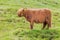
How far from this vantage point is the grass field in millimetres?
12320

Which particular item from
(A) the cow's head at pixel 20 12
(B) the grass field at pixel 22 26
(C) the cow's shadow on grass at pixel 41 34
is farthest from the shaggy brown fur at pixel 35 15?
(C) the cow's shadow on grass at pixel 41 34

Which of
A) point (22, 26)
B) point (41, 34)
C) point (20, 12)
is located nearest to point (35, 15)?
point (20, 12)

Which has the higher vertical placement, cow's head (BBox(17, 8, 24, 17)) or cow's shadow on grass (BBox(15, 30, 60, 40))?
cow's head (BBox(17, 8, 24, 17))

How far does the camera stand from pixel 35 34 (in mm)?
12398

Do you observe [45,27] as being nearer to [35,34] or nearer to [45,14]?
[45,14]

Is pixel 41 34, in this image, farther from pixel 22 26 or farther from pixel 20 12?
pixel 22 26

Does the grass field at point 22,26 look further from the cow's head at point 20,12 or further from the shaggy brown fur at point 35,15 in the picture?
the cow's head at point 20,12

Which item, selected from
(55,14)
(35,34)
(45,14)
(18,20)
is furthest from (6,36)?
(55,14)

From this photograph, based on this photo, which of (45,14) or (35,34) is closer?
(35,34)

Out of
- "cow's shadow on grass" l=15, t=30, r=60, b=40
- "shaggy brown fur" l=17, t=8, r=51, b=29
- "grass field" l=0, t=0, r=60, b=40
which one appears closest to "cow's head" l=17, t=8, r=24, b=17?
"shaggy brown fur" l=17, t=8, r=51, b=29

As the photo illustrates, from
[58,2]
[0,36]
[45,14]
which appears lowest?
[58,2]

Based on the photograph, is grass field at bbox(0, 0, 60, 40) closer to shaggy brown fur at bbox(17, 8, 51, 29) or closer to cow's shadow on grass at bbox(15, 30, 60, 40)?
cow's shadow on grass at bbox(15, 30, 60, 40)

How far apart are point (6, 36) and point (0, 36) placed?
0.37m

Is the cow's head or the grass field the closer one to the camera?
the grass field
